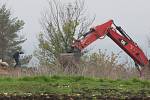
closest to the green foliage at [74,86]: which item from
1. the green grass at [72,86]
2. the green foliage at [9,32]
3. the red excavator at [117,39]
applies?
the green grass at [72,86]

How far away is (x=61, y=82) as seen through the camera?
1809 centimetres

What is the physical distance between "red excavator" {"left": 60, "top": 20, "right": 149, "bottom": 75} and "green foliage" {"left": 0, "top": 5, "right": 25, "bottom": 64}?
2756 cm

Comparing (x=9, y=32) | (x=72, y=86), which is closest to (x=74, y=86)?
(x=72, y=86)

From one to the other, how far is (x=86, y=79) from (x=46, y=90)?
460cm

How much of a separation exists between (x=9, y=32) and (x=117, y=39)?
1189 inches

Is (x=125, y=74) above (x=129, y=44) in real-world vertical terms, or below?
below

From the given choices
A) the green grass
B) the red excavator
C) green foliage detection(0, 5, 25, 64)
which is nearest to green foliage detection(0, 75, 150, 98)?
the green grass

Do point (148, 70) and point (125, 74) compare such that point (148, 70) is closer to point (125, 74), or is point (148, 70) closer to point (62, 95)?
point (125, 74)

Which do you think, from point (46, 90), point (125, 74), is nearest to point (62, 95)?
point (46, 90)

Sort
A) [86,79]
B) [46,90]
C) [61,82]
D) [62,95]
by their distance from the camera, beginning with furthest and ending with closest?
[86,79] → [61,82] → [46,90] → [62,95]

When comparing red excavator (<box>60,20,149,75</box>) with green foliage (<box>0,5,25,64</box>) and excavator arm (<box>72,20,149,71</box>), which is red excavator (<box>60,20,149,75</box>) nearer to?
excavator arm (<box>72,20,149,71</box>)

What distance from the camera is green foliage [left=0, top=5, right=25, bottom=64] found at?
56263mm

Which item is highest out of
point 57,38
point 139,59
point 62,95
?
point 57,38

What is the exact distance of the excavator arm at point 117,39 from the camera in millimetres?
29031
